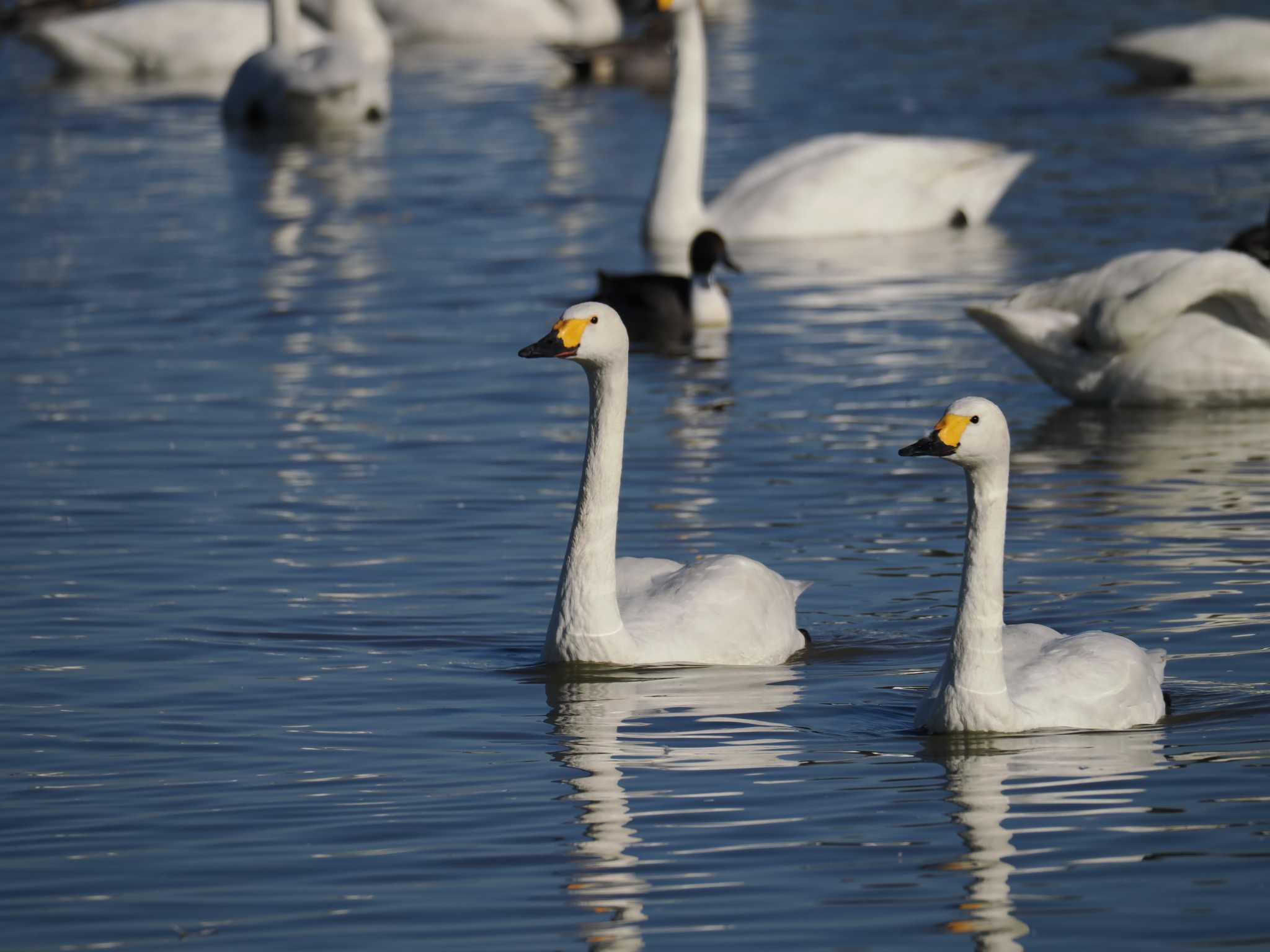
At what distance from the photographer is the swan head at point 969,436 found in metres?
7.62

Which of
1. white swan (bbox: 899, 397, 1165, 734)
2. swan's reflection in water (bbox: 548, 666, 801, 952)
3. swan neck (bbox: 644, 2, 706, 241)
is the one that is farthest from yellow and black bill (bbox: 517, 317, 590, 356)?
swan neck (bbox: 644, 2, 706, 241)

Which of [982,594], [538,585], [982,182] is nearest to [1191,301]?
[538,585]

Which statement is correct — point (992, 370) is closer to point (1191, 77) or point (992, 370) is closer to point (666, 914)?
point (666, 914)

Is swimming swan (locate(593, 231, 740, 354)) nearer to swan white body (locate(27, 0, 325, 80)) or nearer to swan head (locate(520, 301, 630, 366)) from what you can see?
swan head (locate(520, 301, 630, 366))

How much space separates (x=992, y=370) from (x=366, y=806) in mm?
8112

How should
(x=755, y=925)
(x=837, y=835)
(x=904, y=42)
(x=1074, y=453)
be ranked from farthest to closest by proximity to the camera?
1. (x=904, y=42)
2. (x=1074, y=453)
3. (x=837, y=835)
4. (x=755, y=925)

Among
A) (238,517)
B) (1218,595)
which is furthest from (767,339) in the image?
(1218,595)

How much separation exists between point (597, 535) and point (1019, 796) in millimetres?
2166

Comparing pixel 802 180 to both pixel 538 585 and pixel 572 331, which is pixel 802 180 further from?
pixel 572 331

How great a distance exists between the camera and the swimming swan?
16047 mm

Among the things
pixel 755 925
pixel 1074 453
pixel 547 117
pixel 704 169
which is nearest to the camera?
pixel 755 925

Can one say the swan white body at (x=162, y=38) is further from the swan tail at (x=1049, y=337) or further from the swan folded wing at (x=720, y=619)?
the swan folded wing at (x=720, y=619)

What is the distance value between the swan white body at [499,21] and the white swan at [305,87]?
26.3 ft

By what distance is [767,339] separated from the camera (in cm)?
1606
